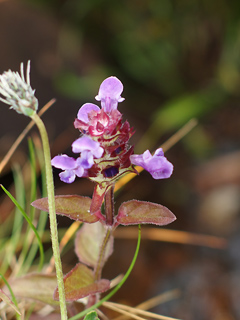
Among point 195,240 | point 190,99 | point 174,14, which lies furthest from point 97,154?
point 174,14

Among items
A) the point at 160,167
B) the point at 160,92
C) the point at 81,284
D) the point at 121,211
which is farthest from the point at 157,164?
the point at 160,92

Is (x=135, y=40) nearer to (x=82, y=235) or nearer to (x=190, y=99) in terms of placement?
(x=190, y=99)

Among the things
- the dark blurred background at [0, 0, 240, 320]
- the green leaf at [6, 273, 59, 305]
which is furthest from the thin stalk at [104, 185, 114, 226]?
the dark blurred background at [0, 0, 240, 320]

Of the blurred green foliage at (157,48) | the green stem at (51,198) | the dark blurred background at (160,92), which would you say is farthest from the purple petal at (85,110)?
the blurred green foliage at (157,48)

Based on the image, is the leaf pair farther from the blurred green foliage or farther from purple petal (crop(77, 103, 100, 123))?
the blurred green foliage

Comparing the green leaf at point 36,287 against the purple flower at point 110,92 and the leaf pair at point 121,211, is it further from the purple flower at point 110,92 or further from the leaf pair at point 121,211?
the purple flower at point 110,92

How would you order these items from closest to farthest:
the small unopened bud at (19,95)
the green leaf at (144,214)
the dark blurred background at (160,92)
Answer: the small unopened bud at (19,95) < the green leaf at (144,214) < the dark blurred background at (160,92)

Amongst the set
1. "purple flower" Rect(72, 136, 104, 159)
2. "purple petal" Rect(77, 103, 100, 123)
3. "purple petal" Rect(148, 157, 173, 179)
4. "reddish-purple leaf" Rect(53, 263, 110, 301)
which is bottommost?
"reddish-purple leaf" Rect(53, 263, 110, 301)
